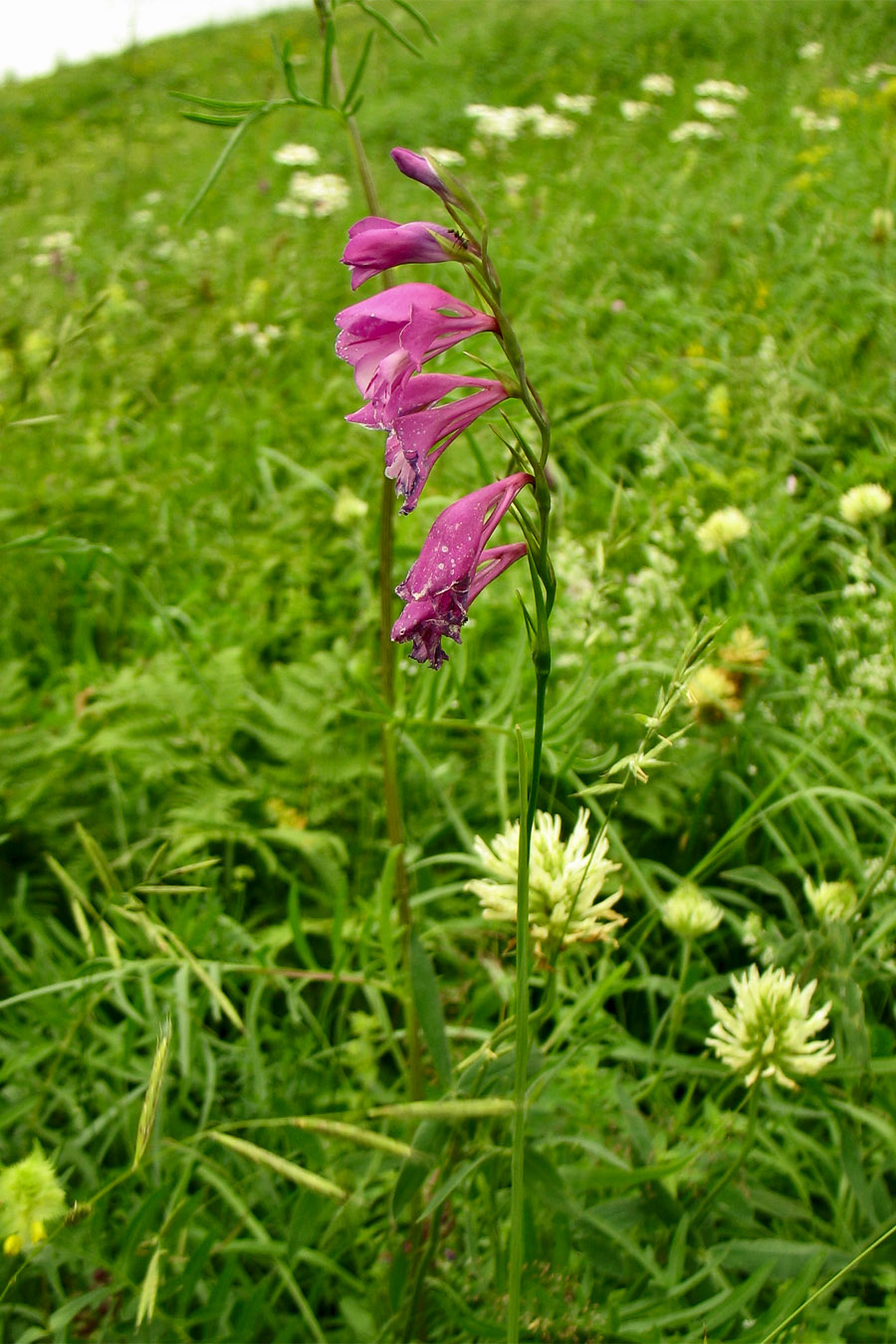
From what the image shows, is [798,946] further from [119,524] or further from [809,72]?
[809,72]

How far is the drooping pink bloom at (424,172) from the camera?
2.06 feet

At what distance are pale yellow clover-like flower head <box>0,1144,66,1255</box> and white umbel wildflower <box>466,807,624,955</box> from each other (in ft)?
1.83

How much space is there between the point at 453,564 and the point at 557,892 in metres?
0.46

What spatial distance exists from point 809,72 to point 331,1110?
245 inches

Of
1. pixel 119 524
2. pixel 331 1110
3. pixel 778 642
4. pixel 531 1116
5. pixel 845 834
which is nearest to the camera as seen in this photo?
pixel 531 1116

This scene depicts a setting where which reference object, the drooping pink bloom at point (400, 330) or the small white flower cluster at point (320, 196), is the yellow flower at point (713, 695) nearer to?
the drooping pink bloom at point (400, 330)

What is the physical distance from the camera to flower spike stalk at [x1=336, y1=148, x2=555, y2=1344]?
0.62m

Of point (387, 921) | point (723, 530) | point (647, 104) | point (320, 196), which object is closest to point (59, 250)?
point (320, 196)

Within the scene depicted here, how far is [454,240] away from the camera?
0.63 metres

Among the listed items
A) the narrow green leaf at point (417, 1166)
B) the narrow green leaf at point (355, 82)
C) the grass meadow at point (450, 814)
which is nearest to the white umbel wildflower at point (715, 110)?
the grass meadow at point (450, 814)

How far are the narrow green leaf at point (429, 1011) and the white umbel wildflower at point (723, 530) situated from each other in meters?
1.30

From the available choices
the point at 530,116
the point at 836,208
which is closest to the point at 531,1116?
the point at 836,208

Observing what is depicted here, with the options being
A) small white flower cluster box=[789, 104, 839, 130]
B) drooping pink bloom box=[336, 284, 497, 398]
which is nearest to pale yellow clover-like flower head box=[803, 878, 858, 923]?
drooping pink bloom box=[336, 284, 497, 398]

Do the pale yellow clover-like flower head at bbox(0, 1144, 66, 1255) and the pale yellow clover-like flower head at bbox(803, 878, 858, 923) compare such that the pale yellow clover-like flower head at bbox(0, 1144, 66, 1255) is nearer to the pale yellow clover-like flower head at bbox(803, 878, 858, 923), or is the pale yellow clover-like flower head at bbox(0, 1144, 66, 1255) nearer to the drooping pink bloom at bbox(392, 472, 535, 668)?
the drooping pink bloom at bbox(392, 472, 535, 668)
